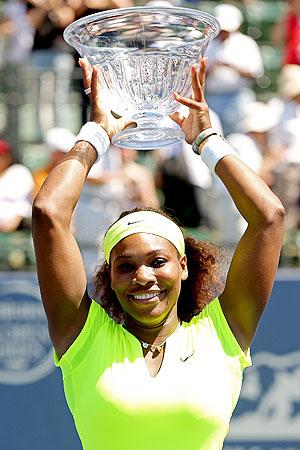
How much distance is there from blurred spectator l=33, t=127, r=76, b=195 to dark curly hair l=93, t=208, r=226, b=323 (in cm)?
333

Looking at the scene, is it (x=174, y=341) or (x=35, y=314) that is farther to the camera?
(x=35, y=314)

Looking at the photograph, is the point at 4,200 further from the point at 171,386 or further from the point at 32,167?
the point at 171,386

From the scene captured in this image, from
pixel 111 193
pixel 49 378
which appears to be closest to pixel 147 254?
pixel 49 378

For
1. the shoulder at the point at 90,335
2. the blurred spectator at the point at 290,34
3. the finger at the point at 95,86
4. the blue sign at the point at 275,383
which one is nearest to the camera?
the shoulder at the point at 90,335

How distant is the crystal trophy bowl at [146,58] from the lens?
3.20 m

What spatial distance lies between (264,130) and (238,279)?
3.99 m

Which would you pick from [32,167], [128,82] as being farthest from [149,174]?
[128,82]

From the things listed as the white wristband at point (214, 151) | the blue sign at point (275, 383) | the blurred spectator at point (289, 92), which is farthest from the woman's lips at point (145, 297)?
the blurred spectator at point (289, 92)

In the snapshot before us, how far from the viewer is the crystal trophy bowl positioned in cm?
320

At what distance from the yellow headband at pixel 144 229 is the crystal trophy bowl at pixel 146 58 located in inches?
8.2

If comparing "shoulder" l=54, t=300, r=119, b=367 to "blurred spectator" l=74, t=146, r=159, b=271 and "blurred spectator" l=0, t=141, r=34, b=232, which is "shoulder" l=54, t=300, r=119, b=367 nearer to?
"blurred spectator" l=74, t=146, r=159, b=271

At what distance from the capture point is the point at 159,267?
3.09 metres

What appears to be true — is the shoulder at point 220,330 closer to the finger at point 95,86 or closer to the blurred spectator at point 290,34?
Result: the finger at point 95,86

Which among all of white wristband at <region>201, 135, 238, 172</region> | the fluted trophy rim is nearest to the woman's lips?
white wristband at <region>201, 135, 238, 172</region>
